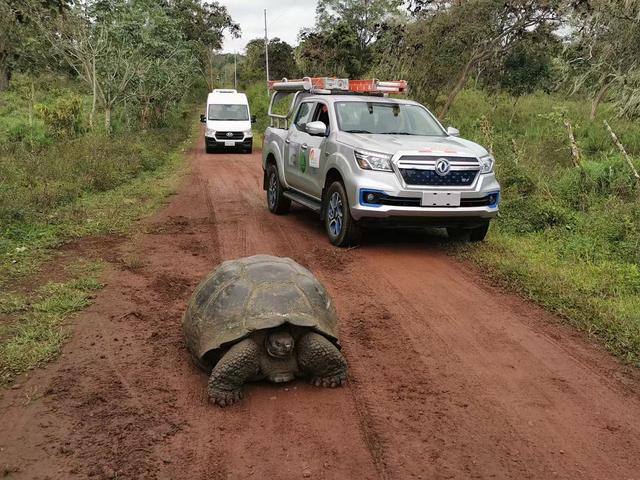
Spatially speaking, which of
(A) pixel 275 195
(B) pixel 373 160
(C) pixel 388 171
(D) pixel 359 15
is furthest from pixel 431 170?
(D) pixel 359 15

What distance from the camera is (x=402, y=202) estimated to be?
6.79 metres

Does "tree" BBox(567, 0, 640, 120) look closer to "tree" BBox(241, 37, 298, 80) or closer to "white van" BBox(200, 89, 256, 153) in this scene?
"white van" BBox(200, 89, 256, 153)

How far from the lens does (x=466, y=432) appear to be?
3.38 meters

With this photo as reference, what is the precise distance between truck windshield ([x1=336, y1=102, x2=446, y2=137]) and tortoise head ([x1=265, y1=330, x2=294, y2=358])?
453 centimetres

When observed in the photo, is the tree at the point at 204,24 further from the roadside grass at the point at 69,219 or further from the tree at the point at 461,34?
the roadside grass at the point at 69,219

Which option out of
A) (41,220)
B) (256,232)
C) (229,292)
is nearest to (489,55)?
(256,232)

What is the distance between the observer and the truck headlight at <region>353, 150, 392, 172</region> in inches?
269

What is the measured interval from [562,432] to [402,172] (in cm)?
389

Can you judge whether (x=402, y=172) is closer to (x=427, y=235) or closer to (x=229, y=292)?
(x=427, y=235)

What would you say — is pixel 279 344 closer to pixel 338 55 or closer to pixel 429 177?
pixel 429 177

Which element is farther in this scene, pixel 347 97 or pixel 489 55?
pixel 489 55

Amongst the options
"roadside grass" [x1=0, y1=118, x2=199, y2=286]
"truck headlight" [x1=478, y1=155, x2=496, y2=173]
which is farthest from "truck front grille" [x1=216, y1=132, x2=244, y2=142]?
"truck headlight" [x1=478, y1=155, x2=496, y2=173]

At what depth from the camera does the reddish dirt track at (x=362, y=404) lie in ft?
10.1

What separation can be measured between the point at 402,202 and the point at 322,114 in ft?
7.52
